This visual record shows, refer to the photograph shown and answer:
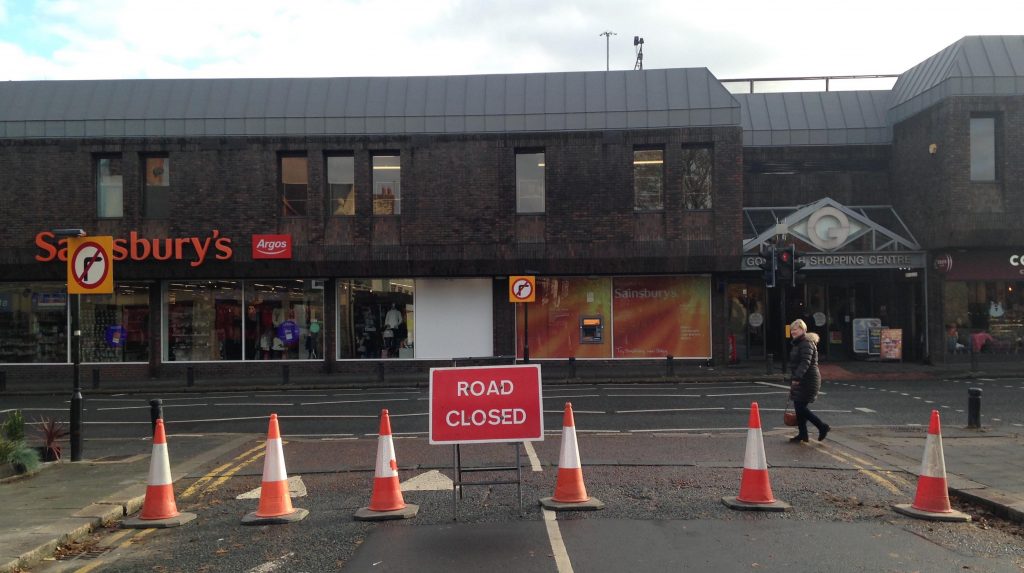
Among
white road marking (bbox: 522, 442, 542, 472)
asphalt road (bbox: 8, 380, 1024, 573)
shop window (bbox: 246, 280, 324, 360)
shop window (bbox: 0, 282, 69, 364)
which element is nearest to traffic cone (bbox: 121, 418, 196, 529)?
asphalt road (bbox: 8, 380, 1024, 573)

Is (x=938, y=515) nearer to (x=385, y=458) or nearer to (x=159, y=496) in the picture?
(x=385, y=458)

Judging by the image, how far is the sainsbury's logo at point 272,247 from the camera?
2505cm

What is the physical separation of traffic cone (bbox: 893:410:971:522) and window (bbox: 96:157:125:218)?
25304 millimetres

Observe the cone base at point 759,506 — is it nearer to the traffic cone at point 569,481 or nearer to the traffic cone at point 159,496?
the traffic cone at point 569,481

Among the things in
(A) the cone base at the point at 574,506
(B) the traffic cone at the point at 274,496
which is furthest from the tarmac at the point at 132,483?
(A) the cone base at the point at 574,506

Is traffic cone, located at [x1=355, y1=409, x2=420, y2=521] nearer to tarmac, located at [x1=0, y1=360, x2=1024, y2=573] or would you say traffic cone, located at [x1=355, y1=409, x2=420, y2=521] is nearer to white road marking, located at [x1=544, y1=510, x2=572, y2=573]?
white road marking, located at [x1=544, y1=510, x2=572, y2=573]

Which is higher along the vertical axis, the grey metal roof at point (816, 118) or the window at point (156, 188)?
the grey metal roof at point (816, 118)

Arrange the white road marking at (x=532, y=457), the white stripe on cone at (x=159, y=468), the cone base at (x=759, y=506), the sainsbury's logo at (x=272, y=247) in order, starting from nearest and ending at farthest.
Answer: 1. the cone base at (x=759, y=506)
2. the white stripe on cone at (x=159, y=468)
3. the white road marking at (x=532, y=457)
4. the sainsbury's logo at (x=272, y=247)

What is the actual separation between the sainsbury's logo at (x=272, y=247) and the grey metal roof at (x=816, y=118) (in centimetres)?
1705

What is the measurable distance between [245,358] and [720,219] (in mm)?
16270

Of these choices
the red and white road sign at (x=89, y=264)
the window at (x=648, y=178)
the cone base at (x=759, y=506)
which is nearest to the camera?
the cone base at (x=759, y=506)

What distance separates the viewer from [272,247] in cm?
2509

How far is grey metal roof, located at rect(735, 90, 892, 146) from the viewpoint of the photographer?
29.0 meters

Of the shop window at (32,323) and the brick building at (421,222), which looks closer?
the brick building at (421,222)
